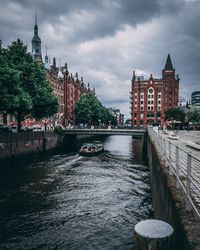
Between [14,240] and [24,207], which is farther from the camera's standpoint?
[24,207]

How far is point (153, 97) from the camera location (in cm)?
13325

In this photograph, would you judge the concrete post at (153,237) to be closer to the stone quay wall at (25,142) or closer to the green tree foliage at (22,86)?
the green tree foliage at (22,86)

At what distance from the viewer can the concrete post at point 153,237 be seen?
450cm

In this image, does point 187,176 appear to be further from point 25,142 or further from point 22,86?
point 25,142

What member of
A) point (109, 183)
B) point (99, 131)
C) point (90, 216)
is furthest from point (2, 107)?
point (99, 131)

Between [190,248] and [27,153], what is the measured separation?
41.9 m

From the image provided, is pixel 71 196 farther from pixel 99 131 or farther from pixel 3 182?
pixel 99 131

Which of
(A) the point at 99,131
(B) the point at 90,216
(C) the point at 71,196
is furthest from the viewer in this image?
(A) the point at 99,131

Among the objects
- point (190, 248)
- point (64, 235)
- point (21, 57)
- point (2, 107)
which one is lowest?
point (64, 235)

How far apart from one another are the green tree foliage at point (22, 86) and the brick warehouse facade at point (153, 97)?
Answer: 88.8m

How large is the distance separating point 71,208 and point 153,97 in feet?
401

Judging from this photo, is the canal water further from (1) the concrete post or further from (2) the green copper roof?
(2) the green copper roof

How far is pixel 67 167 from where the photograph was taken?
106 ft

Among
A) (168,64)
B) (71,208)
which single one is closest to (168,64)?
(168,64)
